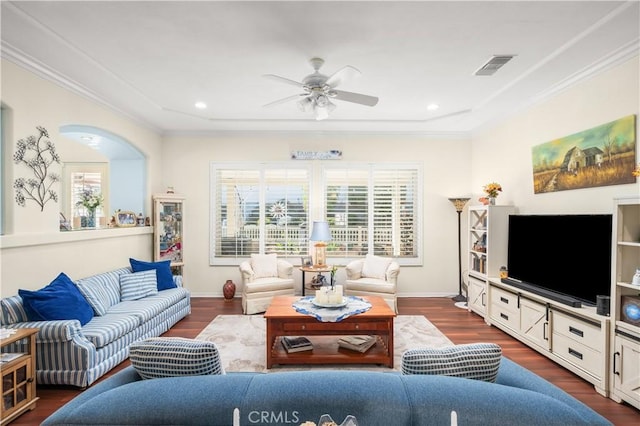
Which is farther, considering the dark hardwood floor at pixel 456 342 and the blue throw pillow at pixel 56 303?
the blue throw pillow at pixel 56 303

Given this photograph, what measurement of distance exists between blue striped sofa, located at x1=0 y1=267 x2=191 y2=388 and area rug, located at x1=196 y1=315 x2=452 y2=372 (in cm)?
86

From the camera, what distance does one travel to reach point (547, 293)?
136 inches

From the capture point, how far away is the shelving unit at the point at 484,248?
4.62 meters

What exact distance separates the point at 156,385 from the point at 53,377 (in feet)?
7.50

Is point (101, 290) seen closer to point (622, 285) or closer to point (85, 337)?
point (85, 337)

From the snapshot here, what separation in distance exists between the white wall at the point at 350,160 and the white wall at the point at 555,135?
0.64m

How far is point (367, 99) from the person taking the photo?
3285 mm

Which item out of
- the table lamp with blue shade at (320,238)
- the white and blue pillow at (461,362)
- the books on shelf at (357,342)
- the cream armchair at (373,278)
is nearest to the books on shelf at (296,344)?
the books on shelf at (357,342)

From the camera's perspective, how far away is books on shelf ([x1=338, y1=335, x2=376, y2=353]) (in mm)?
3312

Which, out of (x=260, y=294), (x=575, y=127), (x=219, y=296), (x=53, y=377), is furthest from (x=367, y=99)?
(x=219, y=296)

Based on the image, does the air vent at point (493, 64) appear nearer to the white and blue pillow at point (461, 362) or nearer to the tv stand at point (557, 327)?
the tv stand at point (557, 327)

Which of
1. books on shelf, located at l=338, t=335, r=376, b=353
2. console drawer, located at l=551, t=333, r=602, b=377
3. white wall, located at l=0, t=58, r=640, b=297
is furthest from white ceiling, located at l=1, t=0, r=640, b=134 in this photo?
books on shelf, located at l=338, t=335, r=376, b=353

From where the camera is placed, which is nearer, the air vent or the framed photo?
the air vent

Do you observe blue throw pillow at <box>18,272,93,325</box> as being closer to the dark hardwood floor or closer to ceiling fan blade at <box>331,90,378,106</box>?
the dark hardwood floor
